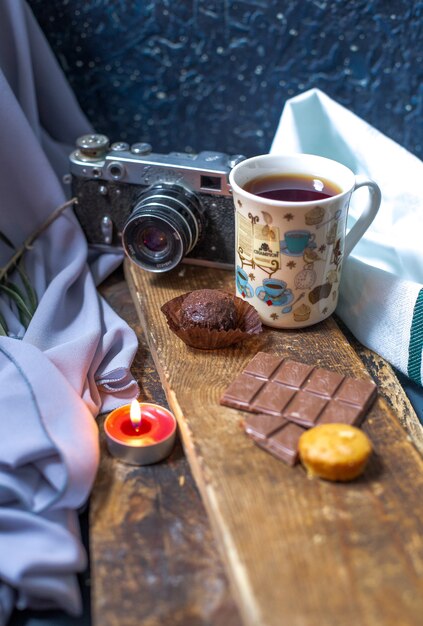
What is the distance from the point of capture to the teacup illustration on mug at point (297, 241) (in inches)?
A: 27.7

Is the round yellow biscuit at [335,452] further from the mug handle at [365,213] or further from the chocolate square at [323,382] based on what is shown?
the mug handle at [365,213]

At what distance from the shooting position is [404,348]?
0.76m

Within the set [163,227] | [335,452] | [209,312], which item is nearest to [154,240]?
[163,227]

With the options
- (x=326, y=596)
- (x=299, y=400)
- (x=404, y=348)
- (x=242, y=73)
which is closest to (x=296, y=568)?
(x=326, y=596)

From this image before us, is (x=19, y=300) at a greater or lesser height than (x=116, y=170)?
lesser

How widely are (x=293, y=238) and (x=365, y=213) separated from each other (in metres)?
0.11

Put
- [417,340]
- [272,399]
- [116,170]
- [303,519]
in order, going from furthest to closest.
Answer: [116,170] → [417,340] → [272,399] → [303,519]

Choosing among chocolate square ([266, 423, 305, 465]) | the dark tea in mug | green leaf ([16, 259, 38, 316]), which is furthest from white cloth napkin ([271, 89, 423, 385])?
green leaf ([16, 259, 38, 316])

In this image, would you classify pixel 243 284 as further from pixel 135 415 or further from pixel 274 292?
pixel 135 415

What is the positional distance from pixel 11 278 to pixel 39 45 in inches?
12.5

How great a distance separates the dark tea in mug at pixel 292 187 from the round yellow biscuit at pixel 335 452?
10.2 inches

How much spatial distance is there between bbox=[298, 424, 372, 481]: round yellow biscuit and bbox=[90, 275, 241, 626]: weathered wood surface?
0.10 m

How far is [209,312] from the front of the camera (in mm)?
715

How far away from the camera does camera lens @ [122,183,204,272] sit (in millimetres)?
794
